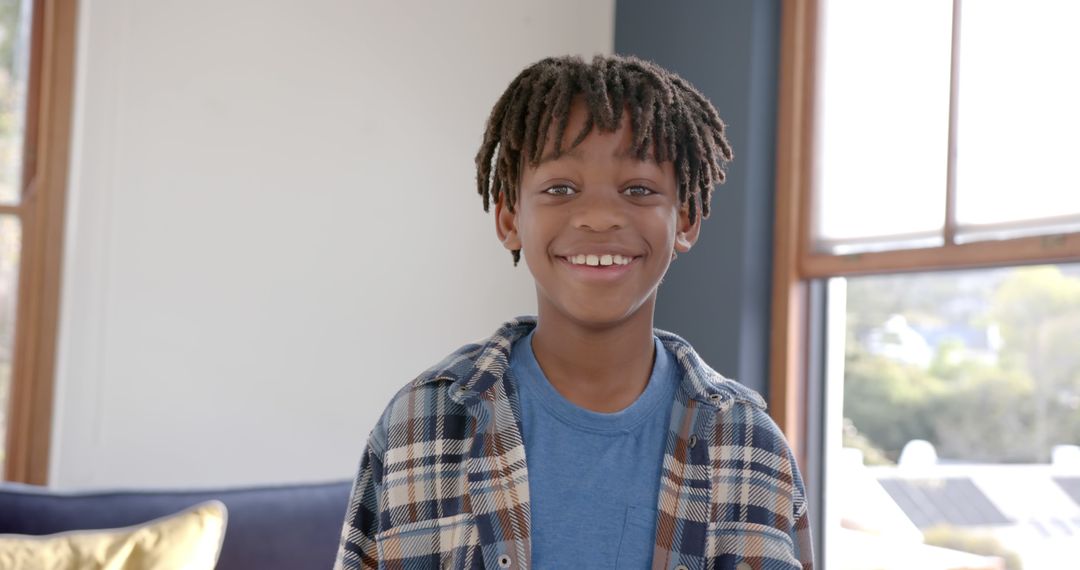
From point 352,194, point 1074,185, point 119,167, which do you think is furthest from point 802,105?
point 119,167

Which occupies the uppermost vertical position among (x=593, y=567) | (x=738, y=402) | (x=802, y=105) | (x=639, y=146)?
(x=802, y=105)

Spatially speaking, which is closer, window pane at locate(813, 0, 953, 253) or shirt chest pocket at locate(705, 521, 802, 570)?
shirt chest pocket at locate(705, 521, 802, 570)

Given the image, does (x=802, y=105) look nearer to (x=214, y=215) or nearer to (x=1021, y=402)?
(x=1021, y=402)

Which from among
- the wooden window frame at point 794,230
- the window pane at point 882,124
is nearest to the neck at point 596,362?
the window pane at point 882,124

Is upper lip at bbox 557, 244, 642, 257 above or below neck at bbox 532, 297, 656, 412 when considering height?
above

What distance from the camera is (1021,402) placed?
2037mm

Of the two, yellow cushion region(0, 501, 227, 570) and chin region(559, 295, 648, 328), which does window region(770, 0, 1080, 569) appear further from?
yellow cushion region(0, 501, 227, 570)

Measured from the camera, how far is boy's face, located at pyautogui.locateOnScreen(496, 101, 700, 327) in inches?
44.9

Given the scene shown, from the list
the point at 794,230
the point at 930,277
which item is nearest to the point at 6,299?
the point at 794,230

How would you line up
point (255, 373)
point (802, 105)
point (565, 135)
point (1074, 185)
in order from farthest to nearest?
point (255, 373) < point (802, 105) < point (1074, 185) < point (565, 135)

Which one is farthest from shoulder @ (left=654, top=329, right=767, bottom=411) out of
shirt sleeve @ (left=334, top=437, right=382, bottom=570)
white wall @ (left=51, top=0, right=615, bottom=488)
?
white wall @ (left=51, top=0, right=615, bottom=488)

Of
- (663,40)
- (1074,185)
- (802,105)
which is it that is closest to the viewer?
(1074,185)

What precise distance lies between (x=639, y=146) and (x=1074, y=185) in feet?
3.76

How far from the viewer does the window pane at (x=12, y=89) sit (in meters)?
2.54
